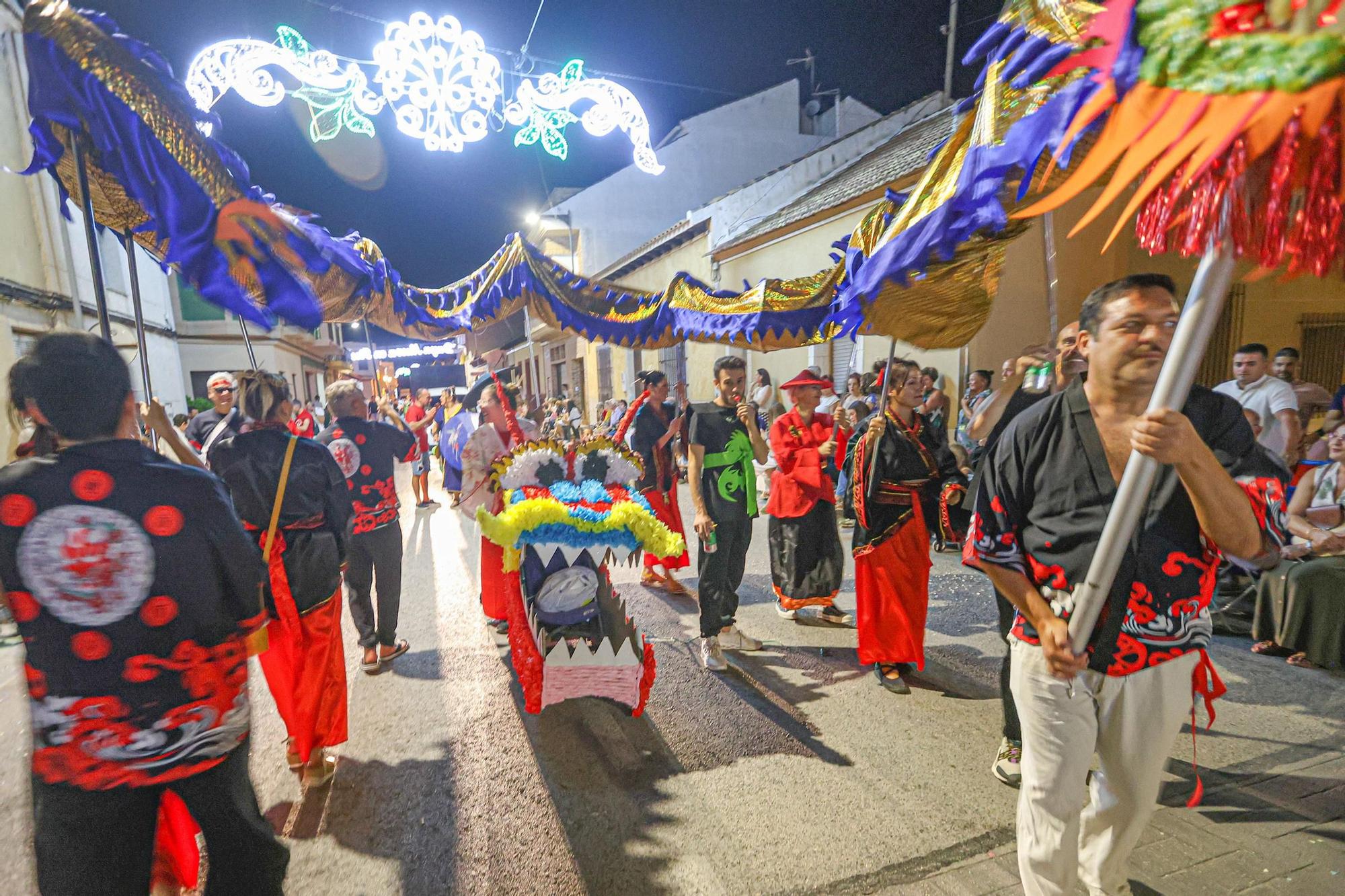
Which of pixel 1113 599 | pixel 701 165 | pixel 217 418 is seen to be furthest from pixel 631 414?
pixel 701 165

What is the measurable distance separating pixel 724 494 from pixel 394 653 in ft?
8.51

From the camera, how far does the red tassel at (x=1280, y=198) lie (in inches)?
45.6

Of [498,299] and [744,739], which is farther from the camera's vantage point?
[498,299]

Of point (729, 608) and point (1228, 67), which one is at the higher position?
point (1228, 67)

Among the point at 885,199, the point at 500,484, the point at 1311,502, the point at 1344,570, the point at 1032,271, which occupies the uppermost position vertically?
the point at 1032,271

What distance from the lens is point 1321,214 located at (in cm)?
120

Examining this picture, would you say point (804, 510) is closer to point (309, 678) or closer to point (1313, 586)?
point (1313, 586)

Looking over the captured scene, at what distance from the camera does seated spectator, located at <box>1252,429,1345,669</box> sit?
3.86 metres

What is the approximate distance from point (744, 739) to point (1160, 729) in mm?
1954

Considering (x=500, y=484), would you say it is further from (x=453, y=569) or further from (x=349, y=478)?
(x=453, y=569)

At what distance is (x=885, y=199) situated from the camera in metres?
3.14

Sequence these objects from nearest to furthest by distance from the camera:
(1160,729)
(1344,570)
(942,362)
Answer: (1160,729)
(1344,570)
(942,362)

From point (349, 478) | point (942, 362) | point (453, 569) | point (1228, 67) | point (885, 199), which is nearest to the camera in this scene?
point (1228, 67)

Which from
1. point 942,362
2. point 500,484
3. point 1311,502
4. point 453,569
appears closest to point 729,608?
point 500,484
